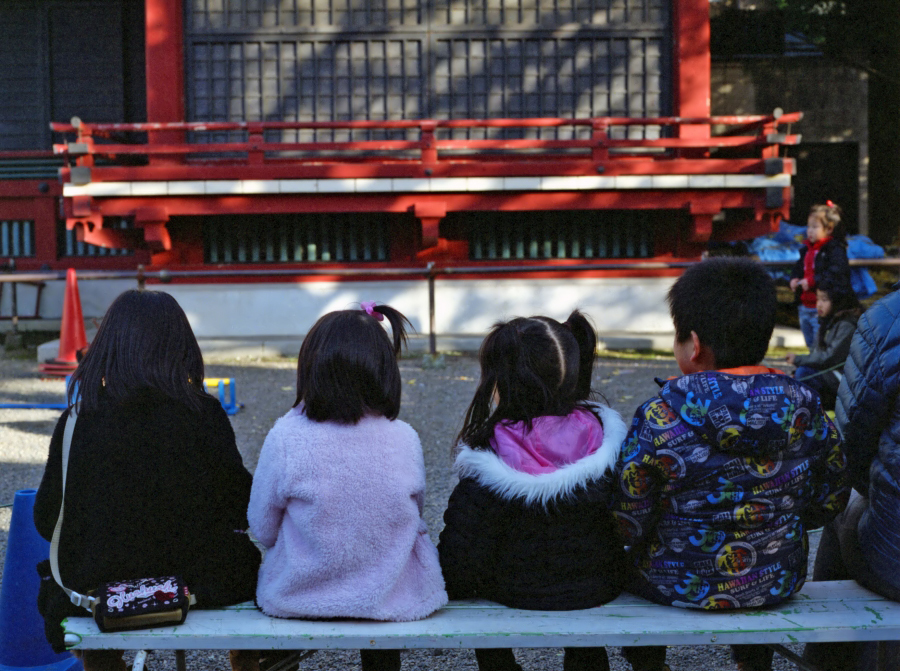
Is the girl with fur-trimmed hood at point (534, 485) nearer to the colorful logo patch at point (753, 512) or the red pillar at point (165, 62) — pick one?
the colorful logo patch at point (753, 512)

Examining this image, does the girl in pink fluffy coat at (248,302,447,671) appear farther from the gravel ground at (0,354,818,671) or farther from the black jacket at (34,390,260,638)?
the gravel ground at (0,354,818,671)

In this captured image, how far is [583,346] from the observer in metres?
2.62

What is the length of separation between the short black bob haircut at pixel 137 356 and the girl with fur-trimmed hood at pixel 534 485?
75cm

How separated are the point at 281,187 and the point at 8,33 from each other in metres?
4.94

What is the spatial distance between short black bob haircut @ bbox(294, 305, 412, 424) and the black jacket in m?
0.31

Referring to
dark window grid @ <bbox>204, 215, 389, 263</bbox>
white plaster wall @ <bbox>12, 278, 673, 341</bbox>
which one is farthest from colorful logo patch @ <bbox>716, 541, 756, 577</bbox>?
dark window grid @ <bbox>204, 215, 389, 263</bbox>

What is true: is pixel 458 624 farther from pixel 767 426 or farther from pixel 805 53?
pixel 805 53

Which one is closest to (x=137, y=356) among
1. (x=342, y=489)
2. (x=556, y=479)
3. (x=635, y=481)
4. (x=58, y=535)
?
(x=58, y=535)

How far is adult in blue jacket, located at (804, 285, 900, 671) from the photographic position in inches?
96.0

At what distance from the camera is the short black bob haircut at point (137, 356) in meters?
2.33

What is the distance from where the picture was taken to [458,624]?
2344 mm

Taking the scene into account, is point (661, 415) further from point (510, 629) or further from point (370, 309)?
point (370, 309)

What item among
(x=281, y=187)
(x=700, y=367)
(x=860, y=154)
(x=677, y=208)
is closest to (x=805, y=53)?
(x=860, y=154)

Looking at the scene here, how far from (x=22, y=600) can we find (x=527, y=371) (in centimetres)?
172
